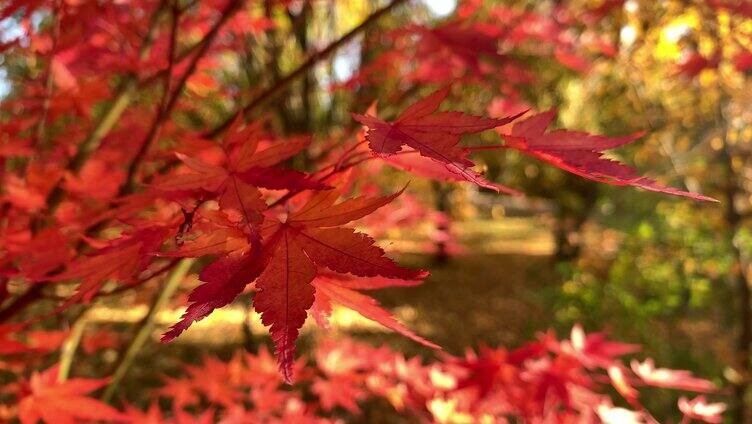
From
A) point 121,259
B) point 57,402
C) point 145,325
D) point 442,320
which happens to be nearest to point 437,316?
point 442,320

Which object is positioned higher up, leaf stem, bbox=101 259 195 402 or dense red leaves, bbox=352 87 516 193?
dense red leaves, bbox=352 87 516 193

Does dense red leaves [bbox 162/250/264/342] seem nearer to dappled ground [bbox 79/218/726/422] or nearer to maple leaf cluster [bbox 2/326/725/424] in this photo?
maple leaf cluster [bbox 2/326/725/424]

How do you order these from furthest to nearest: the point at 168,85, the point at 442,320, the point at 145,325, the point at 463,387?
1. the point at 442,320
2. the point at 145,325
3. the point at 463,387
4. the point at 168,85

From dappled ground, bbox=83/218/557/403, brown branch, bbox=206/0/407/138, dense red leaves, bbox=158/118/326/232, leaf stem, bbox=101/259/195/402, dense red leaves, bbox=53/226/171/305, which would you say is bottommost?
dappled ground, bbox=83/218/557/403

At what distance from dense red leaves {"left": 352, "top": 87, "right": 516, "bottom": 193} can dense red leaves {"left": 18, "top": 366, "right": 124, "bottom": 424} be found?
2.14ft

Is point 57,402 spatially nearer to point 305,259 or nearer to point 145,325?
point 145,325

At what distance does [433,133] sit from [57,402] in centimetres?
78

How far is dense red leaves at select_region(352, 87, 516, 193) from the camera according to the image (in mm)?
455

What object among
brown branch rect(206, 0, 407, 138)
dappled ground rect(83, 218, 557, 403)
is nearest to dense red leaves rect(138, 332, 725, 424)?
brown branch rect(206, 0, 407, 138)

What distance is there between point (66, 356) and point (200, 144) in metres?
0.90

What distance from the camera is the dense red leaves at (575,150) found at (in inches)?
19.2

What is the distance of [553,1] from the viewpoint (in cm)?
302

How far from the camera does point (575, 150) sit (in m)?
0.54

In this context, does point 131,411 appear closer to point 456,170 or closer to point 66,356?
point 66,356
